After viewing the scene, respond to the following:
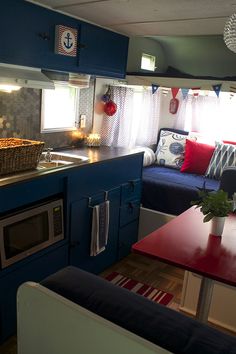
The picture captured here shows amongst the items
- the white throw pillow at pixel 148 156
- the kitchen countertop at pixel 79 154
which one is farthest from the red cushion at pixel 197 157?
the kitchen countertop at pixel 79 154

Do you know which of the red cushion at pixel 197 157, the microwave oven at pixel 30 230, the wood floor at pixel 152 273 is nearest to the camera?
the microwave oven at pixel 30 230

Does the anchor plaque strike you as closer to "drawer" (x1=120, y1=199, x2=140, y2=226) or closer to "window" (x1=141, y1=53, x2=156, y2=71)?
"drawer" (x1=120, y1=199, x2=140, y2=226)

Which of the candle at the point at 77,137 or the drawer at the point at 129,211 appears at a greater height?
the candle at the point at 77,137

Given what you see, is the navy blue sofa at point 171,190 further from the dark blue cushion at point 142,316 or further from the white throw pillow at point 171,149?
the dark blue cushion at point 142,316

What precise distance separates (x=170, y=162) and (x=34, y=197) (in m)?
2.29

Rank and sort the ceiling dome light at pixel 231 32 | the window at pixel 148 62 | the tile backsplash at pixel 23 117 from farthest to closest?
the window at pixel 148 62
the tile backsplash at pixel 23 117
the ceiling dome light at pixel 231 32

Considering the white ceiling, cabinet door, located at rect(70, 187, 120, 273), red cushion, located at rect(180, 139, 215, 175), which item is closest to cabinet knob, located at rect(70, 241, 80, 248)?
cabinet door, located at rect(70, 187, 120, 273)

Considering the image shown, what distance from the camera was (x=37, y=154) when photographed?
229 centimetres

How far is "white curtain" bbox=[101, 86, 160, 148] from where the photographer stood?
3.68m

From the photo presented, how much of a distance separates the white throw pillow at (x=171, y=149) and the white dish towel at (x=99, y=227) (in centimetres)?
157

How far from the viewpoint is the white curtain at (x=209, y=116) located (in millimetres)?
4141

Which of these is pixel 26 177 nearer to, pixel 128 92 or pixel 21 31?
pixel 21 31

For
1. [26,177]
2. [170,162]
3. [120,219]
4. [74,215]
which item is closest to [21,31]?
[26,177]

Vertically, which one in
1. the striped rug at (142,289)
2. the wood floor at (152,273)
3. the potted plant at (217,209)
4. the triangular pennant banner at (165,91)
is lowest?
the wood floor at (152,273)
